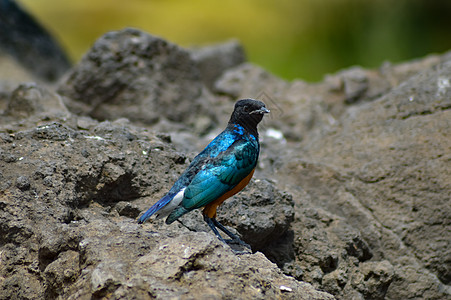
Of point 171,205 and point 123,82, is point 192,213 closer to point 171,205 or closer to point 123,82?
point 171,205

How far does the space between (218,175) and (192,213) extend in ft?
1.70

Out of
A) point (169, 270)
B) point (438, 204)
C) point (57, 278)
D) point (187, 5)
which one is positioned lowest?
point (57, 278)

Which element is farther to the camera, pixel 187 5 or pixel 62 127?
pixel 187 5

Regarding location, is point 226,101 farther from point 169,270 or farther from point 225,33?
point 225,33

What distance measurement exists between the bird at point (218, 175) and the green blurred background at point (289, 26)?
898 cm

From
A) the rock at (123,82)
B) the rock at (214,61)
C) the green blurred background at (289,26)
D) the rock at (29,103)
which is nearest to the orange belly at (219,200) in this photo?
the rock at (29,103)

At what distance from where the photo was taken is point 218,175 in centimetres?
380

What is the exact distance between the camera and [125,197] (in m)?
4.26

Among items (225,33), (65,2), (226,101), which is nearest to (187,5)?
(225,33)

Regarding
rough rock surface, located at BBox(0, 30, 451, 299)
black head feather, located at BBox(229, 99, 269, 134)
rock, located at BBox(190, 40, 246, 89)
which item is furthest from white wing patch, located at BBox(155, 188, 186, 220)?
rock, located at BBox(190, 40, 246, 89)

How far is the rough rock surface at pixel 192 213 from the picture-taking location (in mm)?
3137

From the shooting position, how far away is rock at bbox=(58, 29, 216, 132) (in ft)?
21.4

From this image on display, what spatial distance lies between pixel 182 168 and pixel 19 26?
6.18 meters

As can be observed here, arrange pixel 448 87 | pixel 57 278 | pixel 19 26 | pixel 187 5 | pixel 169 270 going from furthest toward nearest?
pixel 187 5 → pixel 19 26 → pixel 448 87 → pixel 57 278 → pixel 169 270
